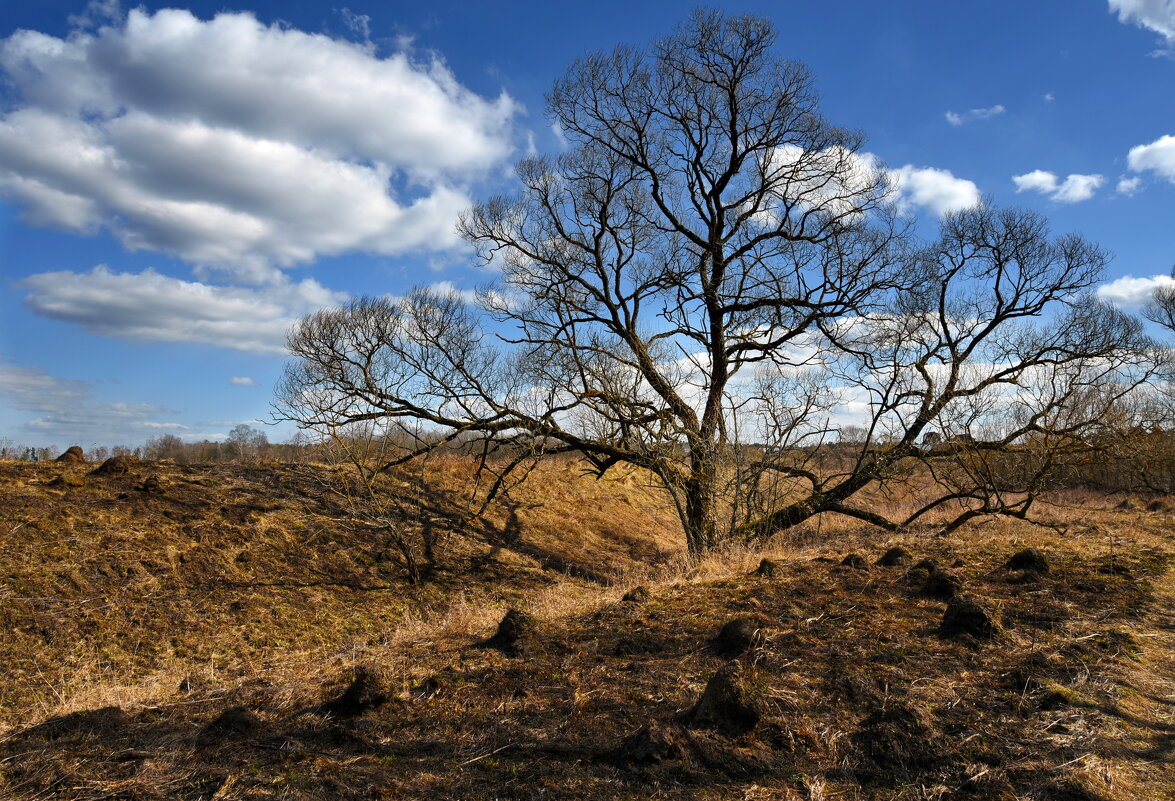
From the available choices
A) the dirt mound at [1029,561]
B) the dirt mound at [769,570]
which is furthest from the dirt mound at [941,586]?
the dirt mound at [769,570]

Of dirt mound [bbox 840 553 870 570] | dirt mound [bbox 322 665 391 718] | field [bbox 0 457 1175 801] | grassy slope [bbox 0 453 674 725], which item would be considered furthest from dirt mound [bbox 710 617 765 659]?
grassy slope [bbox 0 453 674 725]

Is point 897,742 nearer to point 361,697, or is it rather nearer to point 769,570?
point 361,697

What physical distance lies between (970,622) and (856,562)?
1865 millimetres

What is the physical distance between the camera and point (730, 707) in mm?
3545

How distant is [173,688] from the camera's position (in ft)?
18.8

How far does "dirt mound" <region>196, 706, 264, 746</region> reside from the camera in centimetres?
386

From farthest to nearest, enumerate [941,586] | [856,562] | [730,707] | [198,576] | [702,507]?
[702,507] → [198,576] → [856,562] → [941,586] → [730,707]

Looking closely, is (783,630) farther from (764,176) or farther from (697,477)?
(764,176)

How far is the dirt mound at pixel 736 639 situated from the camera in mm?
4707

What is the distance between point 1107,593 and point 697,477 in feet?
24.0

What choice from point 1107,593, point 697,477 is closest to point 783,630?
point 1107,593

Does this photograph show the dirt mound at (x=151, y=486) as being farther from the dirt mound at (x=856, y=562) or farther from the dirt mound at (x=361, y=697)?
the dirt mound at (x=856, y=562)

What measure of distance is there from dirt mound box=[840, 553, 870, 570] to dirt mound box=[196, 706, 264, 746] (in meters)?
5.34

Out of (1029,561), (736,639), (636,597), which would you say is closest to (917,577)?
(1029,561)
